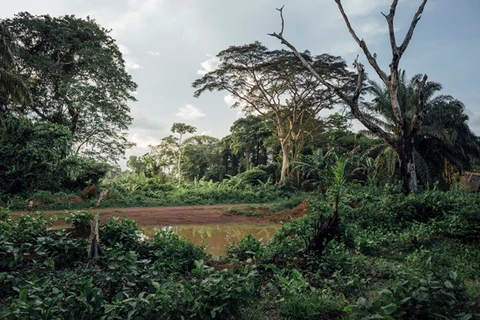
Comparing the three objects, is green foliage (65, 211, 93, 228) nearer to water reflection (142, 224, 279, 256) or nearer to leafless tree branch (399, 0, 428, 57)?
water reflection (142, 224, 279, 256)

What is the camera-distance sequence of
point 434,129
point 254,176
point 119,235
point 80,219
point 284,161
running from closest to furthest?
1. point 119,235
2. point 80,219
3. point 434,129
4. point 284,161
5. point 254,176

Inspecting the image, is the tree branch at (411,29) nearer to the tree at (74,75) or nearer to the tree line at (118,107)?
the tree line at (118,107)

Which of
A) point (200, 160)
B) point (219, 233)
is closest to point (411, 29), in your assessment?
point (219, 233)

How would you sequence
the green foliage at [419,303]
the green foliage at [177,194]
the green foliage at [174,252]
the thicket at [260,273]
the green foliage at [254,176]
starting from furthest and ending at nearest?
the green foliage at [254,176] < the green foliage at [177,194] < the green foliage at [174,252] < the thicket at [260,273] < the green foliage at [419,303]

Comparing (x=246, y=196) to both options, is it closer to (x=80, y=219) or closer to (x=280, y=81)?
(x=280, y=81)

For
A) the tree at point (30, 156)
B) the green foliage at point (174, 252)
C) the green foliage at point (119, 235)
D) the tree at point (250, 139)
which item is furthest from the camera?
the tree at point (250, 139)

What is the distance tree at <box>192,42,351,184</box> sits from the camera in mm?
21328

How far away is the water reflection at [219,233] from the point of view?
934 centimetres

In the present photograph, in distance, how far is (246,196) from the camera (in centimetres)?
2134

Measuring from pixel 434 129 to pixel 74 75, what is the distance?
20864mm

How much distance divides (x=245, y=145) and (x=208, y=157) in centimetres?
542

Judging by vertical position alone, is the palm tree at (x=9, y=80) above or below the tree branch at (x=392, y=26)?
below

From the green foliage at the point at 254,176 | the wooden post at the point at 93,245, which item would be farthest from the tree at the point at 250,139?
the wooden post at the point at 93,245

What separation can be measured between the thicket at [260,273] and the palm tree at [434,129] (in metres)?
12.0
